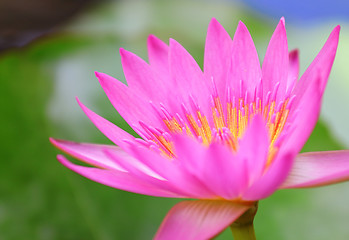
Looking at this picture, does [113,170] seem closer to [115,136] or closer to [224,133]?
[115,136]

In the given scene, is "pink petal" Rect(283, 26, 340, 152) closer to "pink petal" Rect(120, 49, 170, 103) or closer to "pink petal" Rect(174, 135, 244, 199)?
"pink petal" Rect(174, 135, 244, 199)

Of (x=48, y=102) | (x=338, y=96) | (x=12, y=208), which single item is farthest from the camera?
(x=338, y=96)

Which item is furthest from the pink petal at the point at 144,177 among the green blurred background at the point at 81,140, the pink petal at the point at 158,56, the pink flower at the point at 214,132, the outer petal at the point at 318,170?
the green blurred background at the point at 81,140

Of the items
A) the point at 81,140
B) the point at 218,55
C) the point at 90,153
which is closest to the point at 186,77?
the point at 218,55

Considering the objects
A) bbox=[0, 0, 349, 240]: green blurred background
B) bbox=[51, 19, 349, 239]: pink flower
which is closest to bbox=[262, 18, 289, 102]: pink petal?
bbox=[51, 19, 349, 239]: pink flower

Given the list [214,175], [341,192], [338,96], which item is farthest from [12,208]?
[338,96]
